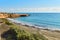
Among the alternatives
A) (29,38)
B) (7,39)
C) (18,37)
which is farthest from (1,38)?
(29,38)

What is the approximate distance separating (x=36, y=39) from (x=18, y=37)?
4.65ft

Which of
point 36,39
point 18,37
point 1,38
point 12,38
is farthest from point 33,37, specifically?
point 1,38

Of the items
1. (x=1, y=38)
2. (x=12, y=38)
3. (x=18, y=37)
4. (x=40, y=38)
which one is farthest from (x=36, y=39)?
(x=1, y=38)

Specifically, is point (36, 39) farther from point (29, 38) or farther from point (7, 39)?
point (7, 39)

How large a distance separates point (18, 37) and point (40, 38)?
1657mm

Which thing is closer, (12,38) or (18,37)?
(18,37)

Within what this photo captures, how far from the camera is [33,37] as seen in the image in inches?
428

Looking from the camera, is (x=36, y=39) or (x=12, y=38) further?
(x=12, y=38)

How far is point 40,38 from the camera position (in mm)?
10766

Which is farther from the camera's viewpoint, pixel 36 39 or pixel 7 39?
pixel 7 39

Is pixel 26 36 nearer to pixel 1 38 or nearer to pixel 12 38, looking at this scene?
pixel 12 38

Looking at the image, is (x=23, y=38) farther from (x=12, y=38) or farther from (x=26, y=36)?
(x=12, y=38)

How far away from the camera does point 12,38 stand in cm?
1180

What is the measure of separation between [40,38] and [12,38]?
7.95 feet
